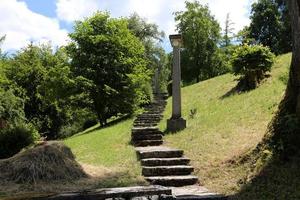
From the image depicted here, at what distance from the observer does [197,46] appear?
1885 inches

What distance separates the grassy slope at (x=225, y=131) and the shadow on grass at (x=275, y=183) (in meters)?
0.44

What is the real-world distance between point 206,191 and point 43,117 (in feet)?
93.2

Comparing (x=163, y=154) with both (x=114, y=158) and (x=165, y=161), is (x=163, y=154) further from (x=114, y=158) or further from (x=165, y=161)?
(x=114, y=158)

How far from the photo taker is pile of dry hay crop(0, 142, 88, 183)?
345 inches

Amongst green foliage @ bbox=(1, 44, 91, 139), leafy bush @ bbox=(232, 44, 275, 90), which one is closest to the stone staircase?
leafy bush @ bbox=(232, 44, 275, 90)

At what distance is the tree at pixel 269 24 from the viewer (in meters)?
47.1

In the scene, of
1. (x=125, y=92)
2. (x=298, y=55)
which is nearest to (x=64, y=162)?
(x=298, y=55)

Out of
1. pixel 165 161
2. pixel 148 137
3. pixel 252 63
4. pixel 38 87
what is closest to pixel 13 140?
pixel 148 137

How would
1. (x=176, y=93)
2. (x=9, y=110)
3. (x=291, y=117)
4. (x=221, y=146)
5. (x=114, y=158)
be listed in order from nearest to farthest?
1. (x=291, y=117)
2. (x=221, y=146)
3. (x=114, y=158)
4. (x=176, y=93)
5. (x=9, y=110)

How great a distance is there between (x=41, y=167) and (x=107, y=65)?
55.3ft

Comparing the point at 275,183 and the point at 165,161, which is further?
the point at 165,161

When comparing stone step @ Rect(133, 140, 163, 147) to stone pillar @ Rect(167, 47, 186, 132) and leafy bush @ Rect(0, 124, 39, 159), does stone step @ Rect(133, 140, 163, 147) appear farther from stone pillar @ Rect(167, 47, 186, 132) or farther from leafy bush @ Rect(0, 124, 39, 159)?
leafy bush @ Rect(0, 124, 39, 159)

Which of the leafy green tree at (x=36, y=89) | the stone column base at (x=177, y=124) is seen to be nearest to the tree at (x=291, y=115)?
the stone column base at (x=177, y=124)

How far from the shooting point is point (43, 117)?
118 ft
